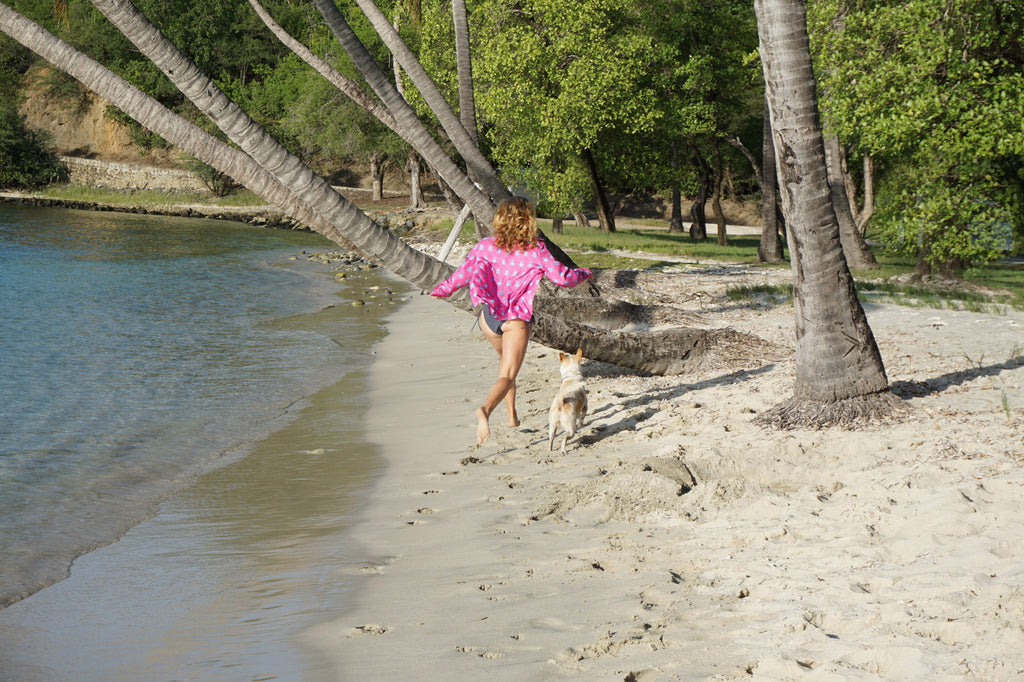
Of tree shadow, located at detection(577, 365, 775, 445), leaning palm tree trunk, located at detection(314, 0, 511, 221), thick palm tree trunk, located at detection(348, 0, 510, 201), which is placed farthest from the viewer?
thick palm tree trunk, located at detection(348, 0, 510, 201)

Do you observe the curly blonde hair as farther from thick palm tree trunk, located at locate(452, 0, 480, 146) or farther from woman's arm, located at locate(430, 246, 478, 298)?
thick palm tree trunk, located at locate(452, 0, 480, 146)

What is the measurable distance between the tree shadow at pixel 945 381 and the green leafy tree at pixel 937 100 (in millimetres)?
5894

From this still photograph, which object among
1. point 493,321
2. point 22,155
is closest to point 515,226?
point 493,321

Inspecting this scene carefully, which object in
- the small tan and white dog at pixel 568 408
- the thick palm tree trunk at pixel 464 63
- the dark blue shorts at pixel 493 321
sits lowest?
the small tan and white dog at pixel 568 408

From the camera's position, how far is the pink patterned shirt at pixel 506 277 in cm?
731

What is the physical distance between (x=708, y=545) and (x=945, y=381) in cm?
399

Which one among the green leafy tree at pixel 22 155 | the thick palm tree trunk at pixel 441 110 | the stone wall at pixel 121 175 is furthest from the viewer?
the stone wall at pixel 121 175

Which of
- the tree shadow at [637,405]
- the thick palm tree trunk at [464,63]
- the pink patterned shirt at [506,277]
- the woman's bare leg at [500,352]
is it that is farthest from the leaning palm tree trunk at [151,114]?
the thick palm tree trunk at [464,63]

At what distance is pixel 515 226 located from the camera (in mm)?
7297

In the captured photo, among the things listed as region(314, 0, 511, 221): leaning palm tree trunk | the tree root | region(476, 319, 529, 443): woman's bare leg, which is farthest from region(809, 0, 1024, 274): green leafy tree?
region(476, 319, 529, 443): woman's bare leg

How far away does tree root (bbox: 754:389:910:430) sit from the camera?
6.90 metres

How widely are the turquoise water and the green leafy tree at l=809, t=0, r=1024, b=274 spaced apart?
31.5ft

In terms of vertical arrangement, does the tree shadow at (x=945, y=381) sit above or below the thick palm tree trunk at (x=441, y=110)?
below

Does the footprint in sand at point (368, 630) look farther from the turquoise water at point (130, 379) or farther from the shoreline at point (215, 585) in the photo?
the turquoise water at point (130, 379)
